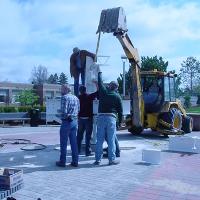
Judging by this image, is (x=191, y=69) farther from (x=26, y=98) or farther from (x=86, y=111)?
(x=86, y=111)

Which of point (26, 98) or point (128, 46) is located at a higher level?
point (128, 46)

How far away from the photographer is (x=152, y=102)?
56.1 ft

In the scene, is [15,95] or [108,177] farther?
[15,95]

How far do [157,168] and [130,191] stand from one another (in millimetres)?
2330

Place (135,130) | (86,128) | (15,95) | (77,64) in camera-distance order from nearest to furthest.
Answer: (86,128)
(77,64)
(135,130)
(15,95)

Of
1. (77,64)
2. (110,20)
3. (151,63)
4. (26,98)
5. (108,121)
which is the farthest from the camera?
(26,98)

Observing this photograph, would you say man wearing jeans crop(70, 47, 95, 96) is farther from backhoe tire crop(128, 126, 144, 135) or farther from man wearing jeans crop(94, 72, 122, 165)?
backhoe tire crop(128, 126, 144, 135)

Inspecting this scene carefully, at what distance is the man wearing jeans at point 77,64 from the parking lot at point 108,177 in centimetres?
210

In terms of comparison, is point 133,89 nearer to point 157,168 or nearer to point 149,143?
point 149,143

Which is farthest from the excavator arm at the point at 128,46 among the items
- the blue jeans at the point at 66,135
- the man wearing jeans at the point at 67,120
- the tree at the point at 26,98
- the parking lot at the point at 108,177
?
the tree at the point at 26,98

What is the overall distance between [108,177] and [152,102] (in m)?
9.15

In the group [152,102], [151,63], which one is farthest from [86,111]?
[151,63]

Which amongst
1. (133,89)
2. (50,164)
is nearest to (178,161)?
(50,164)

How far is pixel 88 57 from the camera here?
11.7m
